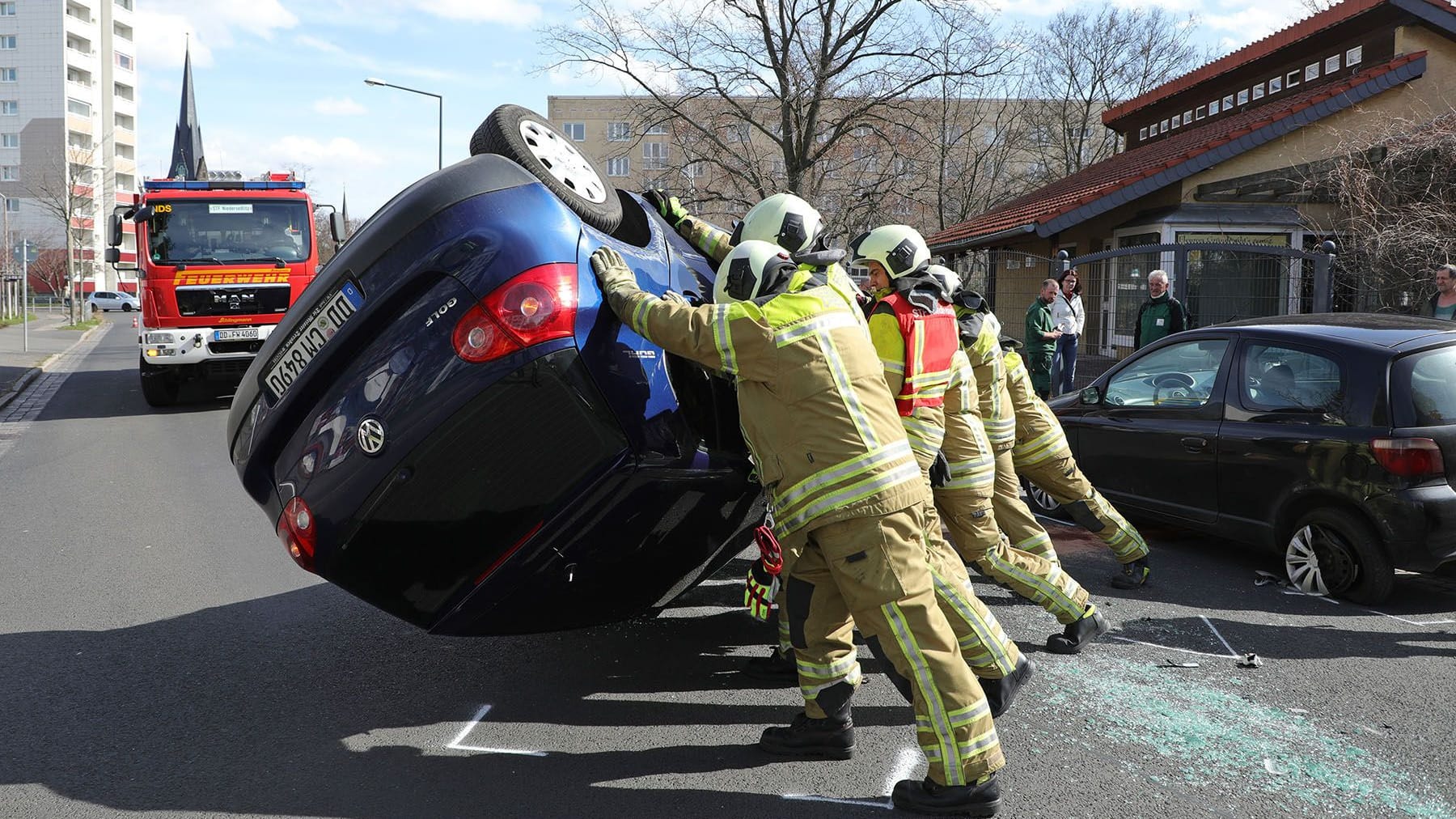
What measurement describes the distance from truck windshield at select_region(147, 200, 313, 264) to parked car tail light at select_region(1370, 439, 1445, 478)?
12254 mm

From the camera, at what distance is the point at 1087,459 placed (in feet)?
23.3

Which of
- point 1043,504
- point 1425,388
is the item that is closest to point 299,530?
point 1425,388

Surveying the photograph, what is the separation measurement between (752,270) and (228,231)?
38.9ft

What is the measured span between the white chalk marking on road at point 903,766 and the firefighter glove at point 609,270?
5.88ft

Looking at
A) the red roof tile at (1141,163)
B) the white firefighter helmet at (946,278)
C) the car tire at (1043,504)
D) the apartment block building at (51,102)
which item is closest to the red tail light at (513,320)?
the white firefighter helmet at (946,278)

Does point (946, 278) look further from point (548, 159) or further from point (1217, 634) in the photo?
point (1217, 634)

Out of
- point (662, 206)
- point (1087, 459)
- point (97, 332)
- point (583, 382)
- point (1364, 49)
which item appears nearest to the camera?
point (583, 382)

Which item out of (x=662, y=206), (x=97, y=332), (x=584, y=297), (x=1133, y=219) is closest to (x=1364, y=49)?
(x=1133, y=219)

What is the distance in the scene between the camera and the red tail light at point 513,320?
10.6 ft

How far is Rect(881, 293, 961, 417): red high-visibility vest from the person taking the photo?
158 inches

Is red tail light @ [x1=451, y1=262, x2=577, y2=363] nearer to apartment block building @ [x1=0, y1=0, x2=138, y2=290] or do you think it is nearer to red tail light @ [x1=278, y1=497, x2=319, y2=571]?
red tail light @ [x1=278, y1=497, x2=319, y2=571]

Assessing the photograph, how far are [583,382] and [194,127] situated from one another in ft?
89.8

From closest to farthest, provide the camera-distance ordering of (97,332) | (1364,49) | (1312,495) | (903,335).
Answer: (903,335), (1312,495), (1364,49), (97,332)

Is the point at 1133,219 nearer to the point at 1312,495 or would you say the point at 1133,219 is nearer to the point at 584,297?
the point at 1312,495
